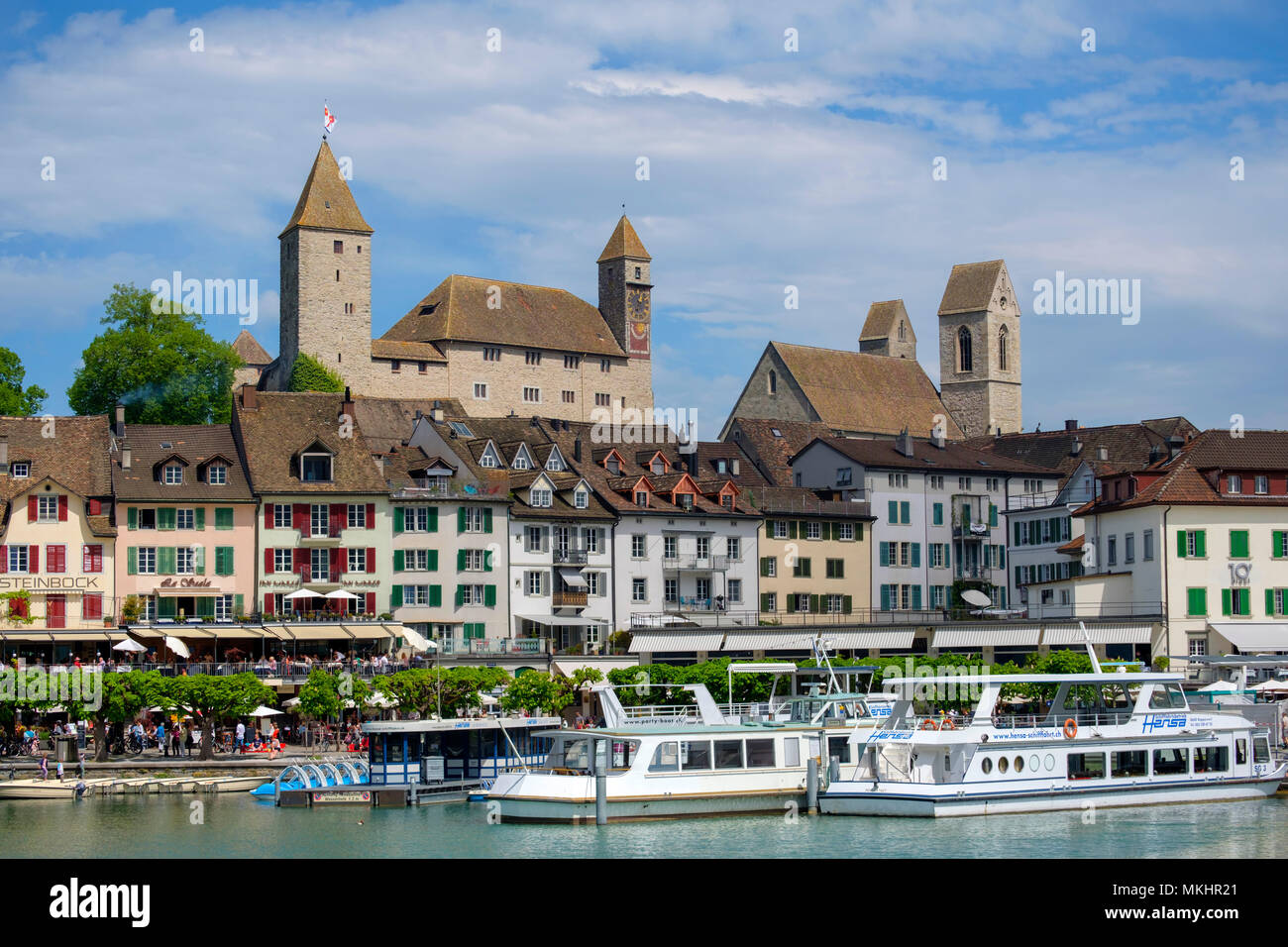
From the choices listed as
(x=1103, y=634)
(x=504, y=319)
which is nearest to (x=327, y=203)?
(x=504, y=319)

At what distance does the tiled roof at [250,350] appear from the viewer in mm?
163250

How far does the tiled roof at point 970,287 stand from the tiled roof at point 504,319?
144 ft

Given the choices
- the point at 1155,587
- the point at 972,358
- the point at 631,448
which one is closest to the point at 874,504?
the point at 631,448

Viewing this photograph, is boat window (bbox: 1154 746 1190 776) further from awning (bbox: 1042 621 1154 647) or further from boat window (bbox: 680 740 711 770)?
awning (bbox: 1042 621 1154 647)

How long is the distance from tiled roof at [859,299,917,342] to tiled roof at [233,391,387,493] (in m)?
97.1

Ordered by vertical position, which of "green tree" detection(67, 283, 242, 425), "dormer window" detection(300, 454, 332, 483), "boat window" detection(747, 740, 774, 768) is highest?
"green tree" detection(67, 283, 242, 425)

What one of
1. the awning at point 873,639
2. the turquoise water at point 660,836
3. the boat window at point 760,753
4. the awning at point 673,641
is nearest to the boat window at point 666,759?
the turquoise water at point 660,836

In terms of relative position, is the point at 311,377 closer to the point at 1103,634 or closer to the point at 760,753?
the point at 1103,634

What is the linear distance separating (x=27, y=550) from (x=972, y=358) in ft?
391

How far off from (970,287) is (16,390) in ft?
349

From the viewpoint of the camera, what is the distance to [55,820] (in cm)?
4969

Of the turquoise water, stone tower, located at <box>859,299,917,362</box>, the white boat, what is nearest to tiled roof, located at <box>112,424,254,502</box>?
the turquoise water

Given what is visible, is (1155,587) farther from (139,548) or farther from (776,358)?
(776,358)

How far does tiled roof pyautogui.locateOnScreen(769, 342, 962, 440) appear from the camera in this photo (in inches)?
5556
